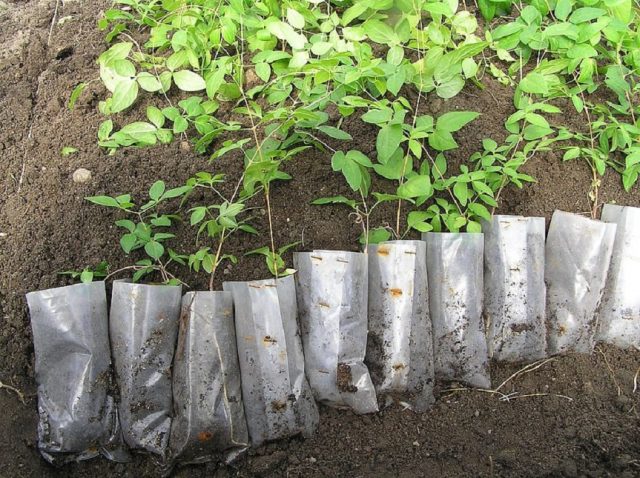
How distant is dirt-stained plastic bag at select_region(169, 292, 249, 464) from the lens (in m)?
1.79

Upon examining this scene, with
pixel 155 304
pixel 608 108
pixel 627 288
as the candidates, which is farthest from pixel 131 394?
pixel 608 108

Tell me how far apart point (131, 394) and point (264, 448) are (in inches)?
16.1

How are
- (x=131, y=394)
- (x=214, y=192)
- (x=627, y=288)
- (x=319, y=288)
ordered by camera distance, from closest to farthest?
(x=131, y=394), (x=319, y=288), (x=214, y=192), (x=627, y=288)

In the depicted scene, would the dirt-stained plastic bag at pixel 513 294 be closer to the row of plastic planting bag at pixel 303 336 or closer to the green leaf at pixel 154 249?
the row of plastic planting bag at pixel 303 336

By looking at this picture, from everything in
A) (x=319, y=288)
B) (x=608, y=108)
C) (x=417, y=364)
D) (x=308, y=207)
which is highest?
(x=608, y=108)

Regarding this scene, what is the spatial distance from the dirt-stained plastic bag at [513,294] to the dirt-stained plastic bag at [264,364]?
715 mm

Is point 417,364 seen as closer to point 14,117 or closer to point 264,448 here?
point 264,448

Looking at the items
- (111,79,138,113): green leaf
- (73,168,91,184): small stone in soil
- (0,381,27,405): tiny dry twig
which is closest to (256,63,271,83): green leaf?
(111,79,138,113): green leaf

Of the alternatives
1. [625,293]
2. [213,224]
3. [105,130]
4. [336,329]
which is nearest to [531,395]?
[625,293]

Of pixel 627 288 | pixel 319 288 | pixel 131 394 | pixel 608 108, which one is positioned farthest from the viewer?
pixel 608 108

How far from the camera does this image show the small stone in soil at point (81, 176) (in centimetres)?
208

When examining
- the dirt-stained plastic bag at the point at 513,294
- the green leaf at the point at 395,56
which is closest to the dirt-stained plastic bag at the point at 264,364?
the dirt-stained plastic bag at the point at 513,294

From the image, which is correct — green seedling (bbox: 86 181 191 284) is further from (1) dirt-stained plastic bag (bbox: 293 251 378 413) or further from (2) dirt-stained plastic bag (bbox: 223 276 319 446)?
(1) dirt-stained plastic bag (bbox: 293 251 378 413)

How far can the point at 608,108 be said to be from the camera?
2451 mm
